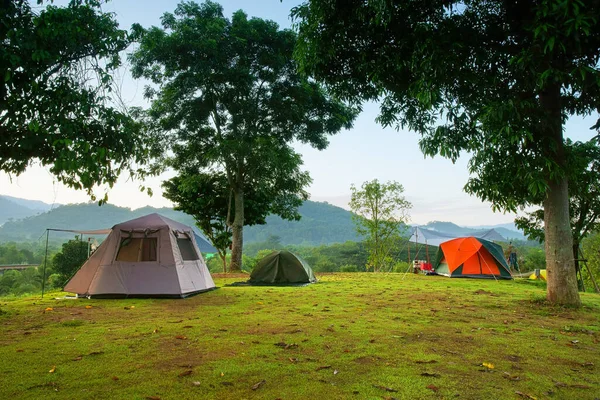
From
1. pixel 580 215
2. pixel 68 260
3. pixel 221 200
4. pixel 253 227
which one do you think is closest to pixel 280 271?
pixel 221 200

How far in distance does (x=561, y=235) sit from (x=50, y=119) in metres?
8.22

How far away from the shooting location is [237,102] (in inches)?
696

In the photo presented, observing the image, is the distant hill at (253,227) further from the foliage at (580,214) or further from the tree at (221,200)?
the foliage at (580,214)

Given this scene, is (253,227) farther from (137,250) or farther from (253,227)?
(137,250)

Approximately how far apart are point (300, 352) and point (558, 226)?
524cm

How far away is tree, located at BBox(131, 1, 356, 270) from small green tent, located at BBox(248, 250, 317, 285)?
498cm

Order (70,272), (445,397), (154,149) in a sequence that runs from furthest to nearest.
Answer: (70,272) → (154,149) → (445,397)

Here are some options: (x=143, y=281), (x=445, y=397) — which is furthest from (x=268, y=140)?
(x=445, y=397)

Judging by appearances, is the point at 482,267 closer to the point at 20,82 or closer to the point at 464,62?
the point at 464,62

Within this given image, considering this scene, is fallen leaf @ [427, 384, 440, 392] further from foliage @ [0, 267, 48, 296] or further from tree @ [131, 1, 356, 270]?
foliage @ [0, 267, 48, 296]

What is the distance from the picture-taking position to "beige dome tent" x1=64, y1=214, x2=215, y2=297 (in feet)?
27.8

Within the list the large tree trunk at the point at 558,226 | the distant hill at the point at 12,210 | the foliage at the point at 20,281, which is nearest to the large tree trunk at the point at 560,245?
the large tree trunk at the point at 558,226

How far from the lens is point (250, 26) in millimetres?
16156

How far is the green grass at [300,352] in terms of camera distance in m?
3.09
